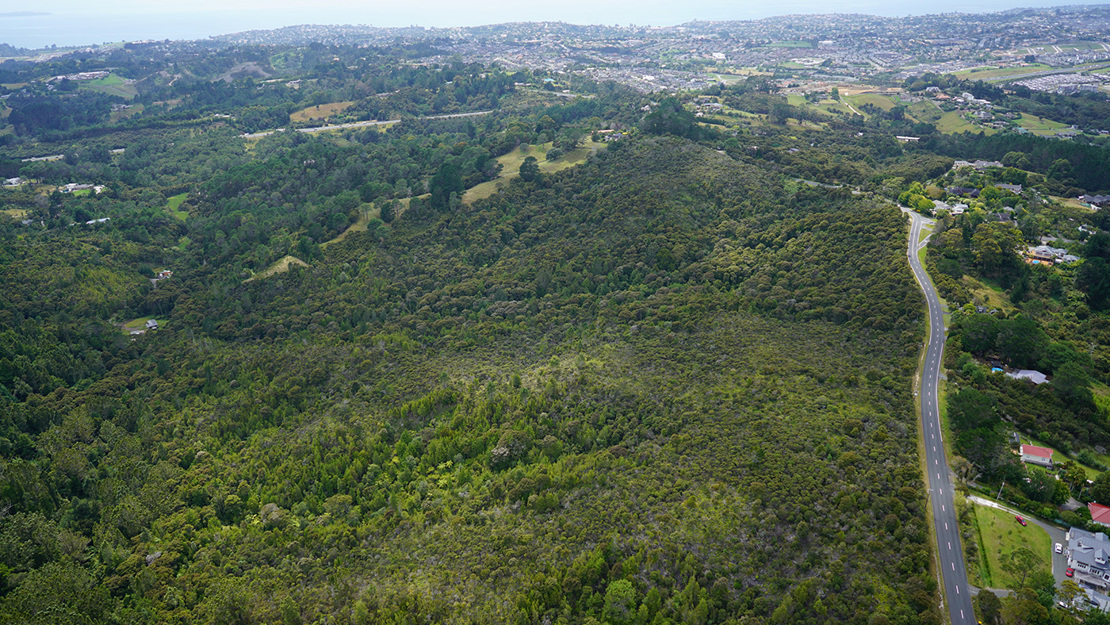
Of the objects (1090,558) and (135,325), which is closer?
(1090,558)

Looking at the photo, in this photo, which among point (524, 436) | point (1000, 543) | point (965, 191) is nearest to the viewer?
point (1000, 543)

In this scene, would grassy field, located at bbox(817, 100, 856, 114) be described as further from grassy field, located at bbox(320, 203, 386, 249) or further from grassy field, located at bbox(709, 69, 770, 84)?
grassy field, located at bbox(320, 203, 386, 249)

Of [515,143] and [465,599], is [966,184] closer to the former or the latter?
[515,143]

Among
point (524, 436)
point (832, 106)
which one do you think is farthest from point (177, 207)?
point (832, 106)

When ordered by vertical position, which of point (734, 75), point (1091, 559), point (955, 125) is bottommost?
point (1091, 559)

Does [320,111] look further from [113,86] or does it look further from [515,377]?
[515,377]

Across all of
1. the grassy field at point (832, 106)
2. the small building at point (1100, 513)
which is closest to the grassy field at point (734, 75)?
the grassy field at point (832, 106)

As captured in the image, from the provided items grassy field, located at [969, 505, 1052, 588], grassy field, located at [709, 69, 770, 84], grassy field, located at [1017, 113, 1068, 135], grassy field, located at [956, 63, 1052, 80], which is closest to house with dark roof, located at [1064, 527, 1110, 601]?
grassy field, located at [969, 505, 1052, 588]
